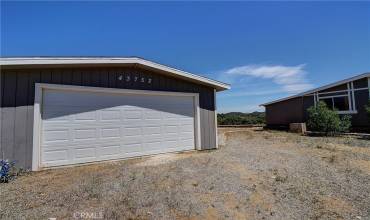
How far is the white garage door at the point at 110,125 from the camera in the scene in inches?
227

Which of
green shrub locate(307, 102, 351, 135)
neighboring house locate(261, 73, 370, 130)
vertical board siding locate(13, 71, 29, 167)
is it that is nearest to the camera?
vertical board siding locate(13, 71, 29, 167)

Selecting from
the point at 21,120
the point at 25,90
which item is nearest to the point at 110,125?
the point at 21,120

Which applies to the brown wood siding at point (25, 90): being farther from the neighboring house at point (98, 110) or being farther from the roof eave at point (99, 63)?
the roof eave at point (99, 63)

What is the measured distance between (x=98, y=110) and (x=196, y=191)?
3.97m

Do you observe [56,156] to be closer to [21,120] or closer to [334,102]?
[21,120]

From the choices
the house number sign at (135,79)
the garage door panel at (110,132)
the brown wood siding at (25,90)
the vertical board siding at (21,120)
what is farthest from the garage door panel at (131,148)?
the vertical board siding at (21,120)

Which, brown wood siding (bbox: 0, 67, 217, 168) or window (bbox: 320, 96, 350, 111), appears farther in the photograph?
window (bbox: 320, 96, 350, 111)

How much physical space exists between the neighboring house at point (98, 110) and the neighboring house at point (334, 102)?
1075cm

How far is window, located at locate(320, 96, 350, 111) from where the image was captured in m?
14.8

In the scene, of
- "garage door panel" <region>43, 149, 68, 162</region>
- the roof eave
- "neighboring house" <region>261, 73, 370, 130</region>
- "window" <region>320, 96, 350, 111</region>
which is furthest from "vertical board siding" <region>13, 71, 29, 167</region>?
"window" <region>320, 96, 350, 111</region>

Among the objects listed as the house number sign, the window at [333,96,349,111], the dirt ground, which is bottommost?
the dirt ground

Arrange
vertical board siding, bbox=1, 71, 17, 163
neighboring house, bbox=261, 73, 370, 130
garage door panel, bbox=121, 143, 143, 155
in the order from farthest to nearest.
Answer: neighboring house, bbox=261, 73, 370, 130
garage door panel, bbox=121, 143, 143, 155
vertical board siding, bbox=1, 71, 17, 163

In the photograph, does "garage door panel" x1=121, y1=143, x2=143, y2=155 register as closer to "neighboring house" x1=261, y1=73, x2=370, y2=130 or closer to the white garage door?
the white garage door

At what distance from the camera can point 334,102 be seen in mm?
15484
